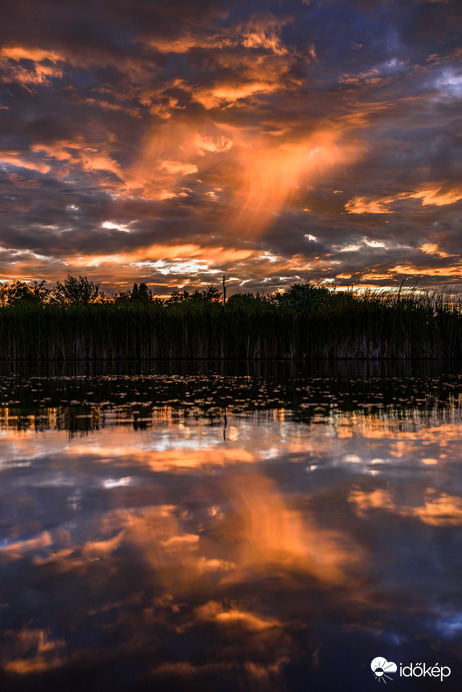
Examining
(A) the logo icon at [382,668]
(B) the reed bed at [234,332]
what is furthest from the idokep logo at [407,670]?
(B) the reed bed at [234,332]

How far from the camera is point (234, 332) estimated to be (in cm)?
2336

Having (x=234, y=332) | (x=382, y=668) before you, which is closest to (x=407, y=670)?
(x=382, y=668)

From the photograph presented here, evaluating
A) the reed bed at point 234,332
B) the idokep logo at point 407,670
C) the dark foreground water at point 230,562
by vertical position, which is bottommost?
the idokep logo at point 407,670

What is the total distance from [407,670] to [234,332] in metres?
21.6

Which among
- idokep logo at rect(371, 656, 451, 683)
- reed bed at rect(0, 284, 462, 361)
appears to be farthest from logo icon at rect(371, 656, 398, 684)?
reed bed at rect(0, 284, 462, 361)

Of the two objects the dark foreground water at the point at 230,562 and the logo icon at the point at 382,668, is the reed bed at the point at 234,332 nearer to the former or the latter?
the dark foreground water at the point at 230,562

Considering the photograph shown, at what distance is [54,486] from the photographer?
Answer: 391 centimetres

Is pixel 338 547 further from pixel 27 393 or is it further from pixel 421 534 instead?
pixel 27 393

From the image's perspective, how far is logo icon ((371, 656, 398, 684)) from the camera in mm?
1767

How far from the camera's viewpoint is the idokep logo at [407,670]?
1777 mm

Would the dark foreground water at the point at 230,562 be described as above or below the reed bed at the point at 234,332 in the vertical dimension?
below

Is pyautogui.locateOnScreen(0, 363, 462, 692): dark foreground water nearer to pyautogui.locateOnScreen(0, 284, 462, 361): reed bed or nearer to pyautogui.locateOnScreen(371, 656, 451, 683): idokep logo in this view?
pyautogui.locateOnScreen(371, 656, 451, 683): idokep logo

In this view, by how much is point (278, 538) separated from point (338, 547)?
31 cm

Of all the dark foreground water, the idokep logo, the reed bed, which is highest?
the reed bed
